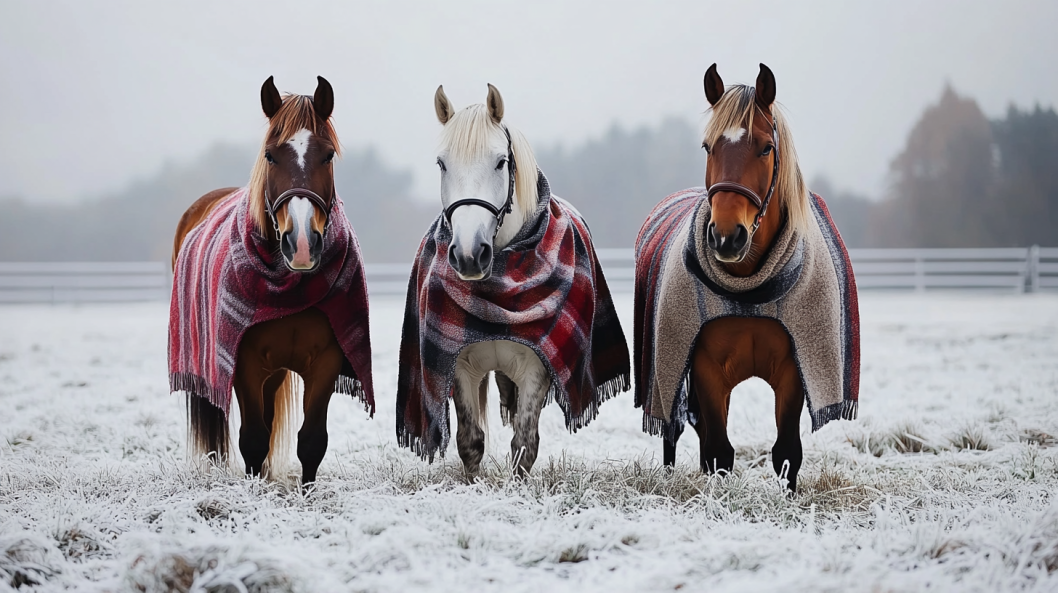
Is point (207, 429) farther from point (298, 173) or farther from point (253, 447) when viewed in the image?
point (298, 173)

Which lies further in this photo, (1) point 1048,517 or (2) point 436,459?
(2) point 436,459

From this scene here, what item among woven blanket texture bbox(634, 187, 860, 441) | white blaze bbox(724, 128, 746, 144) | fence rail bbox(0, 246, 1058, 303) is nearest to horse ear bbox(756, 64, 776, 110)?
white blaze bbox(724, 128, 746, 144)

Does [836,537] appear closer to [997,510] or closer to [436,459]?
[997,510]

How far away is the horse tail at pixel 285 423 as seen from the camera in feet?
11.2

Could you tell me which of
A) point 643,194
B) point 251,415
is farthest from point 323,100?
point 643,194

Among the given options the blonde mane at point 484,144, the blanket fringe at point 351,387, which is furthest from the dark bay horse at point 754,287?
the blanket fringe at point 351,387

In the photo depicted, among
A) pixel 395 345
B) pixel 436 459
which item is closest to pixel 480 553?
pixel 436 459

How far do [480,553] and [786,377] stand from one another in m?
1.35

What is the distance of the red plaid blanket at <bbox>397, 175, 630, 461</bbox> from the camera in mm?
2826

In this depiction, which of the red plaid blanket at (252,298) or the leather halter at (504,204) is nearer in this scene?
the leather halter at (504,204)

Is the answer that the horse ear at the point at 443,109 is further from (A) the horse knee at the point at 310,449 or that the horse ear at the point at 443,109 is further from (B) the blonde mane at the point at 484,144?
(A) the horse knee at the point at 310,449

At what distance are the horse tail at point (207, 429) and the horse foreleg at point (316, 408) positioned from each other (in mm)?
534

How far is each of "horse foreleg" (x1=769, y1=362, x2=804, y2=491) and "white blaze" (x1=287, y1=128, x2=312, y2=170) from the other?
188 cm

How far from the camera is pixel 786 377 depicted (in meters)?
2.82
